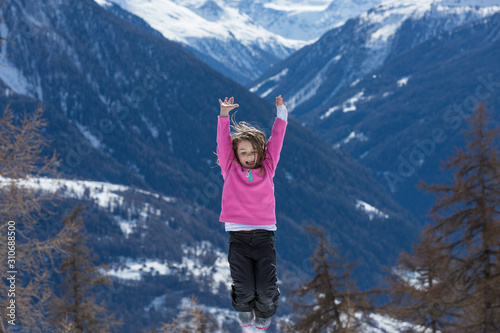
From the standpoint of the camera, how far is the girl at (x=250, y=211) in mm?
7320

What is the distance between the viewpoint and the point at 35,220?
468 inches

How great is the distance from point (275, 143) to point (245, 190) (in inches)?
32.6

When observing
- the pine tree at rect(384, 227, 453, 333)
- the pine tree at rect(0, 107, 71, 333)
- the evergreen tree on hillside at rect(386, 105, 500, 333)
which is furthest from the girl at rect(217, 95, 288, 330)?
the pine tree at rect(384, 227, 453, 333)

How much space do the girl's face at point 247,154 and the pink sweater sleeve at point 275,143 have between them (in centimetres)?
27

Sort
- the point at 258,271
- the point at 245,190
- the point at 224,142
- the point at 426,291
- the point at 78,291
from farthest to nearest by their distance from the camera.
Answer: the point at 78,291 → the point at 426,291 → the point at 258,271 → the point at 224,142 → the point at 245,190

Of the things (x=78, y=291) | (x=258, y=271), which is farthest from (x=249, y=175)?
(x=78, y=291)

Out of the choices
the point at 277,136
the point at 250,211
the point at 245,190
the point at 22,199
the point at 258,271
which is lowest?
the point at 258,271

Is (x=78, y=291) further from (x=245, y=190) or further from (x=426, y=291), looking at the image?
(x=245, y=190)

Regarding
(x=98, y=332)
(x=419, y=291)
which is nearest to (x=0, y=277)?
(x=98, y=332)

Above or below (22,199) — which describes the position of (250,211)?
below

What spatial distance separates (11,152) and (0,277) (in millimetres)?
2724

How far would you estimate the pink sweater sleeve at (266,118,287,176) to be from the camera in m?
7.49

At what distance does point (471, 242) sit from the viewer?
1664 cm

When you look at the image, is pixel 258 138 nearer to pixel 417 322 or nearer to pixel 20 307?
pixel 20 307
